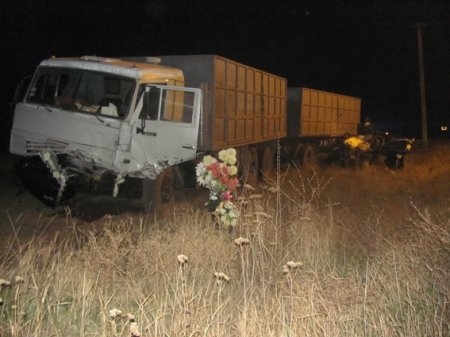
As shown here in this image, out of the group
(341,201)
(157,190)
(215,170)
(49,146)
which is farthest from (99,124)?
(341,201)

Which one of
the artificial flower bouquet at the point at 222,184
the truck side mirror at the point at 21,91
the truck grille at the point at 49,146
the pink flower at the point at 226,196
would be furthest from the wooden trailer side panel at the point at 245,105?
the pink flower at the point at 226,196

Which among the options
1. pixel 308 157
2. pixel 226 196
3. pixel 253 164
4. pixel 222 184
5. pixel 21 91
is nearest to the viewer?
pixel 226 196

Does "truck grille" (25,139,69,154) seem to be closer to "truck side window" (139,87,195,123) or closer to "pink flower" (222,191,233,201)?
"truck side window" (139,87,195,123)

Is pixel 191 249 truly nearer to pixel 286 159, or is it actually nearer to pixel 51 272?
pixel 51 272

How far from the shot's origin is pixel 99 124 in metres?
9.19

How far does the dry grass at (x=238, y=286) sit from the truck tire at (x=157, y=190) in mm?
2250

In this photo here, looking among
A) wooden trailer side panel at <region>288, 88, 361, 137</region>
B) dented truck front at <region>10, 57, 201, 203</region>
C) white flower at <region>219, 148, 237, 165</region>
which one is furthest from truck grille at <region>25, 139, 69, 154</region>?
wooden trailer side panel at <region>288, 88, 361, 137</region>

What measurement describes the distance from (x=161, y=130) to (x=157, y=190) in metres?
0.99

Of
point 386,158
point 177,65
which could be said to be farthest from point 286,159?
point 177,65

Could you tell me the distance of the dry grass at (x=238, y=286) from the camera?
14.1 ft

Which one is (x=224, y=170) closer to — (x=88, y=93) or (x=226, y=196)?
(x=226, y=196)

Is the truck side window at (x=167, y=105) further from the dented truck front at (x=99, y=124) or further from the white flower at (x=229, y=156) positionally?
the white flower at (x=229, y=156)

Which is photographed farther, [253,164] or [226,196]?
[253,164]

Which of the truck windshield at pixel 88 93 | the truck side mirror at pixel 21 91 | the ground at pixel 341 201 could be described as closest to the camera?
the ground at pixel 341 201
